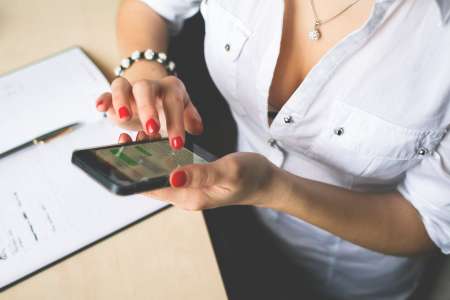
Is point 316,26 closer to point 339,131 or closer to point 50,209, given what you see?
point 339,131

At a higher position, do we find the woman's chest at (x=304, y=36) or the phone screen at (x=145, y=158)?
the woman's chest at (x=304, y=36)

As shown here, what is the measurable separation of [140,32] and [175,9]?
9cm

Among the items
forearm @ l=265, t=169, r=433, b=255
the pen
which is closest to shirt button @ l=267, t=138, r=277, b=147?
forearm @ l=265, t=169, r=433, b=255

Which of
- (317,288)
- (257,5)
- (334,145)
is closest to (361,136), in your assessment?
(334,145)

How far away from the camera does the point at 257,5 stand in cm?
62

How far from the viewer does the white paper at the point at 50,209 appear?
504mm

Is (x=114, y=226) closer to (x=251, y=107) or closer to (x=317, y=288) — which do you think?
(x=251, y=107)

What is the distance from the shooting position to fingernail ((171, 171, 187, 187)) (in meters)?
0.39

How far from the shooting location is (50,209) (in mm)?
542

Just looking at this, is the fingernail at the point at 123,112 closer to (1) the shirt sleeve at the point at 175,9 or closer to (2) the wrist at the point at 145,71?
(2) the wrist at the point at 145,71

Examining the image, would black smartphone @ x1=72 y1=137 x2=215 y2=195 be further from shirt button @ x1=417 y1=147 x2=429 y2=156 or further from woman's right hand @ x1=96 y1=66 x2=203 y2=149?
shirt button @ x1=417 y1=147 x2=429 y2=156

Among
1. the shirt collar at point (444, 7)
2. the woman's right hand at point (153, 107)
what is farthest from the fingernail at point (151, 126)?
the shirt collar at point (444, 7)

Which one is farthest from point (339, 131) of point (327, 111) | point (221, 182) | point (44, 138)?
point (44, 138)

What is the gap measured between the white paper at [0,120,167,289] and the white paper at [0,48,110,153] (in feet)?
0.15
